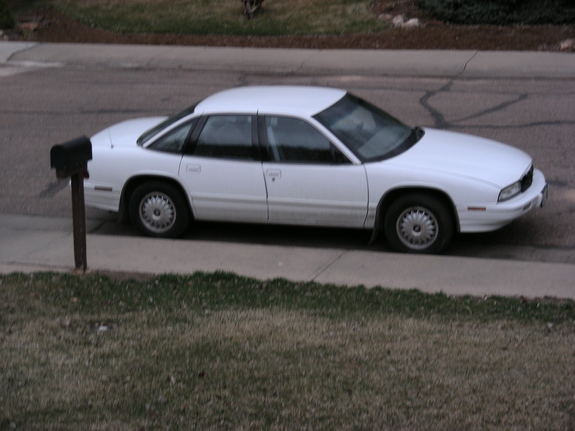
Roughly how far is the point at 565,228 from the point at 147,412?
6066 mm

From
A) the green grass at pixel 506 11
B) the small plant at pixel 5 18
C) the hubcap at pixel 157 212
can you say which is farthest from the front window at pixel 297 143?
the small plant at pixel 5 18

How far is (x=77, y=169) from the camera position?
26.2ft

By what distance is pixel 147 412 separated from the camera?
515 centimetres

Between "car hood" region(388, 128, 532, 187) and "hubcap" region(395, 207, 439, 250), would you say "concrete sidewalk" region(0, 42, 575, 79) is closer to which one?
"car hood" region(388, 128, 532, 187)

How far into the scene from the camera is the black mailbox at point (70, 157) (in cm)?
777

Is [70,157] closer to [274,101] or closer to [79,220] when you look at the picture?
[79,220]

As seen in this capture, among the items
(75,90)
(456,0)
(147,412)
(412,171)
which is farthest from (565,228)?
(456,0)

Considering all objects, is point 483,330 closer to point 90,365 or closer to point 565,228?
point 90,365

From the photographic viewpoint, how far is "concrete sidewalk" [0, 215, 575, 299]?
8.07 meters

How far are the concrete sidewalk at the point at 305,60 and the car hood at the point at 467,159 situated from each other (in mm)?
8862

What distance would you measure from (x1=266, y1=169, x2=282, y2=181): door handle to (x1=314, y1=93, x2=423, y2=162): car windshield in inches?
25.2

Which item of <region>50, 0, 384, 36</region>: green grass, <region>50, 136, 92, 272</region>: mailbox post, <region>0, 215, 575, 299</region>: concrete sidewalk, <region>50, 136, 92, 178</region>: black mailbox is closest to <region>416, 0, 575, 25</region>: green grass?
<region>50, 0, 384, 36</region>: green grass

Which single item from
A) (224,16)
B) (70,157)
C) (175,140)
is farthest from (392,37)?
(70,157)

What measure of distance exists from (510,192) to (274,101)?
8.11 ft
